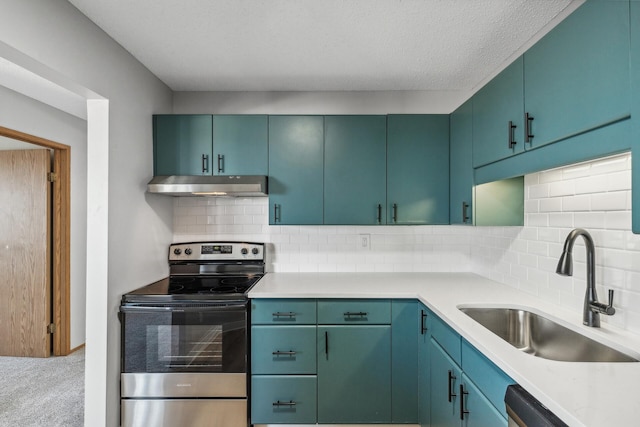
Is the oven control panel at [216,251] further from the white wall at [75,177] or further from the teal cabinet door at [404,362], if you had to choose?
the white wall at [75,177]

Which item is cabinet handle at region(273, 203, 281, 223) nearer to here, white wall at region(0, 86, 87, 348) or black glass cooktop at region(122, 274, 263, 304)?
black glass cooktop at region(122, 274, 263, 304)

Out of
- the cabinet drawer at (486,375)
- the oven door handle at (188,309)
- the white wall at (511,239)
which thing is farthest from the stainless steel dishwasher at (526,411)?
the oven door handle at (188,309)

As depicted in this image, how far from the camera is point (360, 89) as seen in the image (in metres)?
2.65

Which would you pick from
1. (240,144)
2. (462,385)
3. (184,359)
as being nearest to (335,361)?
(462,385)

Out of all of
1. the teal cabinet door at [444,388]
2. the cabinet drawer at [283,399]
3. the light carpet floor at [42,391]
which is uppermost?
the teal cabinet door at [444,388]

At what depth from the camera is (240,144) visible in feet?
8.06

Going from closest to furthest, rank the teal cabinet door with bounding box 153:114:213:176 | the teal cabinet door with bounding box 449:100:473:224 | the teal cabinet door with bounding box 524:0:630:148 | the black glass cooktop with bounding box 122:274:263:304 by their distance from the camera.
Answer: the teal cabinet door with bounding box 524:0:630:148 → the black glass cooktop with bounding box 122:274:263:304 → the teal cabinet door with bounding box 449:100:473:224 → the teal cabinet door with bounding box 153:114:213:176

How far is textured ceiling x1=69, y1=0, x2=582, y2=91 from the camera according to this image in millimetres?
1628

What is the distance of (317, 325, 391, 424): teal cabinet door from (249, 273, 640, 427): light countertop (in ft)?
1.03

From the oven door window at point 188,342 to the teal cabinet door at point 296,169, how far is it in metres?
0.83

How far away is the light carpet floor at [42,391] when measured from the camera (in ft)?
7.34

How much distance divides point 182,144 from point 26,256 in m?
2.22

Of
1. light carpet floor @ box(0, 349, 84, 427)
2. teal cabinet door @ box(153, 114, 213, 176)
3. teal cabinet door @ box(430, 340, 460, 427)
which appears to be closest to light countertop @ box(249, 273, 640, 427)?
teal cabinet door @ box(430, 340, 460, 427)

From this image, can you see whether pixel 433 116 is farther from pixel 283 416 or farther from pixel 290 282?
pixel 283 416
